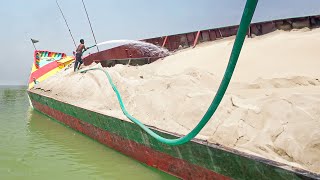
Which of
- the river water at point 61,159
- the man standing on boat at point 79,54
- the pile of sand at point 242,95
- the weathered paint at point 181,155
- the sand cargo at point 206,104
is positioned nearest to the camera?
the weathered paint at point 181,155

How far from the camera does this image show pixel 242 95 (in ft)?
15.0

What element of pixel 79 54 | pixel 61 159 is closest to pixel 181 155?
pixel 61 159

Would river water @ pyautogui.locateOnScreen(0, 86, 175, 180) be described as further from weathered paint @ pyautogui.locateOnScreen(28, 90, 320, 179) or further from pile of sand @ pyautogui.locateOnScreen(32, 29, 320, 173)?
pile of sand @ pyautogui.locateOnScreen(32, 29, 320, 173)

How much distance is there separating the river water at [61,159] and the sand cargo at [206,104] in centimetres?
20

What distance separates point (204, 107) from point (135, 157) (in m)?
1.41

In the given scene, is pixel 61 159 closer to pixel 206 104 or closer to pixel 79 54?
pixel 206 104

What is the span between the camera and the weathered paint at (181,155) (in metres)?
2.64

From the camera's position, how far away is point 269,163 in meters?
2.56

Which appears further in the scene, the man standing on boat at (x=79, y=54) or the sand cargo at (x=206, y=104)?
the man standing on boat at (x=79, y=54)

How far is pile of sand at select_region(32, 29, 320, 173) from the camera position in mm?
3215

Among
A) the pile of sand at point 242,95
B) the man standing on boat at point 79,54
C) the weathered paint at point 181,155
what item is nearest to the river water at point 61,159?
the weathered paint at point 181,155

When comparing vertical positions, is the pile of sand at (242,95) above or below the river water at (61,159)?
above

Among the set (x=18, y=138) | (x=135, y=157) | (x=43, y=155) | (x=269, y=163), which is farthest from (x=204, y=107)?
(x=18, y=138)

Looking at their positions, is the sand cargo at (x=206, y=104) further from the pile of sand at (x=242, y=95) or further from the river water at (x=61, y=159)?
the river water at (x=61, y=159)
